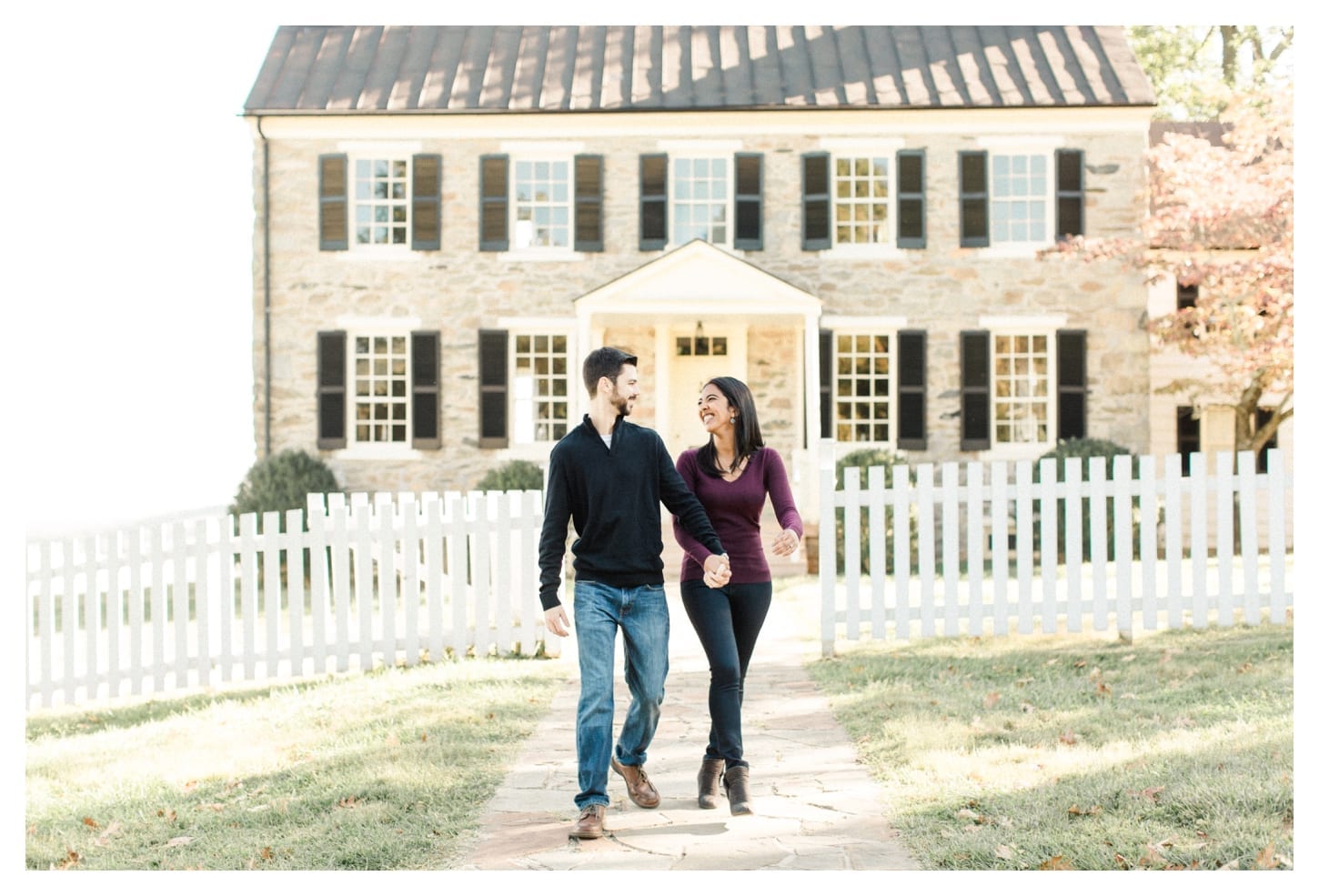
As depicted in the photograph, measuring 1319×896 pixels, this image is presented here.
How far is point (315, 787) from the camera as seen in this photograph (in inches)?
221

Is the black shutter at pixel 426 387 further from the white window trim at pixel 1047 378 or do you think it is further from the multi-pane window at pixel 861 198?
the white window trim at pixel 1047 378

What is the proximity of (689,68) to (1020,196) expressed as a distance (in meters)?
4.82

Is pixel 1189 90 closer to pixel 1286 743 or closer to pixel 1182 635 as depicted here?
pixel 1182 635

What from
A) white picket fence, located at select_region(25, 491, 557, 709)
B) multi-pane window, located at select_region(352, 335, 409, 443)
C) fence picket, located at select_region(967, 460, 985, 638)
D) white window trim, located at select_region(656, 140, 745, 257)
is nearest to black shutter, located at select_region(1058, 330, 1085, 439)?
white window trim, located at select_region(656, 140, 745, 257)

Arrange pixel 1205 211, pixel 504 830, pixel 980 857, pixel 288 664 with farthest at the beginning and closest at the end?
pixel 1205 211, pixel 288 664, pixel 504 830, pixel 980 857

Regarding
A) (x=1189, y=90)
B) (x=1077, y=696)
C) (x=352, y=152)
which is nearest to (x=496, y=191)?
(x=352, y=152)

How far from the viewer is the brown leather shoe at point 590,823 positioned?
4.67m

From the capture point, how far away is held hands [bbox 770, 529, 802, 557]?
4.76m

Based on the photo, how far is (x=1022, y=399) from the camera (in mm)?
17266

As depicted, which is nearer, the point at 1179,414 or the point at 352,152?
the point at 352,152

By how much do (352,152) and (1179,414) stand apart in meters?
12.2

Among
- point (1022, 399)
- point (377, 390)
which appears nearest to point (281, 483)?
point (377, 390)

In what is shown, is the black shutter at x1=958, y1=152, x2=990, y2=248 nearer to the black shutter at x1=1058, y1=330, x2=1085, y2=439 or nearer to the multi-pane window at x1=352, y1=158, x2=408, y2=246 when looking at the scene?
the black shutter at x1=1058, y1=330, x2=1085, y2=439

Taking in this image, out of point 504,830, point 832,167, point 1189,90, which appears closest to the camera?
point 504,830
